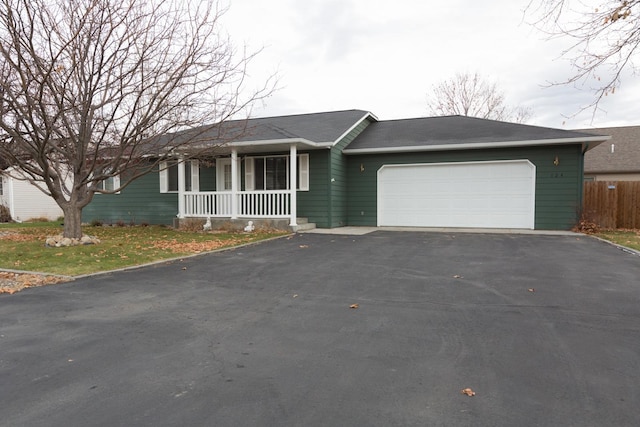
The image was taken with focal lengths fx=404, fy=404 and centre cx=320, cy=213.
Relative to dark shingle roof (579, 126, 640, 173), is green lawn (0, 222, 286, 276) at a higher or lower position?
lower

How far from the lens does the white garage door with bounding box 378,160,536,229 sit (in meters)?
13.4

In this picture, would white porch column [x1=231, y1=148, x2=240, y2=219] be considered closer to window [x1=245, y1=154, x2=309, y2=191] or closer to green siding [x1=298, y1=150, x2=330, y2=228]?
window [x1=245, y1=154, x2=309, y2=191]

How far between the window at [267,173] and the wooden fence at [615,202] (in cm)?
1065

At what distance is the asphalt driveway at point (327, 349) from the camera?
7.97 ft

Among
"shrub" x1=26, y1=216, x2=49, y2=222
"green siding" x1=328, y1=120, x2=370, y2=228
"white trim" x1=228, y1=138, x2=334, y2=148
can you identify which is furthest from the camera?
"shrub" x1=26, y1=216, x2=49, y2=222

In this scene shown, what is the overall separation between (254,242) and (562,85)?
7494mm

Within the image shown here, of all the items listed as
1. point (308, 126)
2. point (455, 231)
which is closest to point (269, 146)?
point (308, 126)

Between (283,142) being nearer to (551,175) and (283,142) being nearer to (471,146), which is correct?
(471,146)

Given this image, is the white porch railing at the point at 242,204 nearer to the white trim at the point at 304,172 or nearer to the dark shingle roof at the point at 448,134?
the white trim at the point at 304,172

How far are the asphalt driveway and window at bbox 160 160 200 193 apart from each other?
915 centimetres

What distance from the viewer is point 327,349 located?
3.39m

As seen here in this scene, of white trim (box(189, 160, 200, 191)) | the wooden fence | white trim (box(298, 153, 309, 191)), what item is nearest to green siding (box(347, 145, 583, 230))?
the wooden fence

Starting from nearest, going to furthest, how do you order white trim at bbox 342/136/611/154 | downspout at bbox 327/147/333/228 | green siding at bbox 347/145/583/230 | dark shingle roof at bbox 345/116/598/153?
1. white trim at bbox 342/136/611/154
2. green siding at bbox 347/145/583/230
3. dark shingle roof at bbox 345/116/598/153
4. downspout at bbox 327/147/333/228

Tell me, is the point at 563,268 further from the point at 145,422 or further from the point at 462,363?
the point at 145,422
